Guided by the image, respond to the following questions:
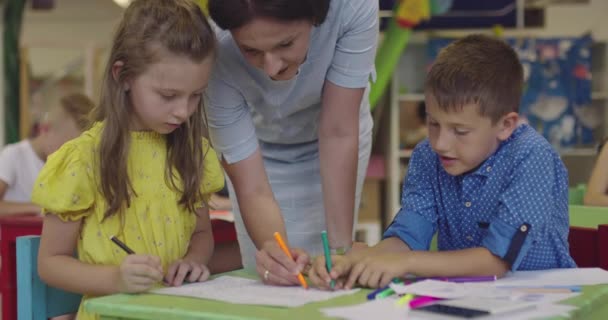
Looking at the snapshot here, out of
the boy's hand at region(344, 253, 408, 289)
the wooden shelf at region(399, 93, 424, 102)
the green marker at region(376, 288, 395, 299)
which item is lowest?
the wooden shelf at region(399, 93, 424, 102)

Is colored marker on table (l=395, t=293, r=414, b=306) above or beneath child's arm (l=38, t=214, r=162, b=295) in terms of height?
above

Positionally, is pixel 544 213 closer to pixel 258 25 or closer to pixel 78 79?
pixel 258 25

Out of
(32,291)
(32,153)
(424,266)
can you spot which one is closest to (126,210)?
(32,291)

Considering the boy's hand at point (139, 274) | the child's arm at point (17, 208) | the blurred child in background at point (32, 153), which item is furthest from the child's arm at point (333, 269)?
the blurred child in background at point (32, 153)

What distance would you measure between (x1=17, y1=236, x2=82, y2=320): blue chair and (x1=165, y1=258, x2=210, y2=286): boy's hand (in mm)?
279

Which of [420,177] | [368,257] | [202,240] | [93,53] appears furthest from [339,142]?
[93,53]

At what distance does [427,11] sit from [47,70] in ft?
15.3

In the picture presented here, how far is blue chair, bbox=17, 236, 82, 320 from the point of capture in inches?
62.0

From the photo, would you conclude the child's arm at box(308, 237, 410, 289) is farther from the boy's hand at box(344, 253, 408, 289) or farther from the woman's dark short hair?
the woman's dark short hair

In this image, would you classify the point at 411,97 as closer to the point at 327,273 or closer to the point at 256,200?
the point at 256,200

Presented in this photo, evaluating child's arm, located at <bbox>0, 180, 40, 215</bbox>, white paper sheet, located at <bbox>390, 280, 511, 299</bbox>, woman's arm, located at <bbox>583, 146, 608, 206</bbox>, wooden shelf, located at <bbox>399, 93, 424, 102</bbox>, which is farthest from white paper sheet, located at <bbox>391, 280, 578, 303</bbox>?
wooden shelf, located at <bbox>399, 93, 424, 102</bbox>

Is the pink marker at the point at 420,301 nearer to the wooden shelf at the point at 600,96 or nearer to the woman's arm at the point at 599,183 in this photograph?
the woman's arm at the point at 599,183

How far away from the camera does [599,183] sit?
302cm

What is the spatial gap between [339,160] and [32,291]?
67cm
